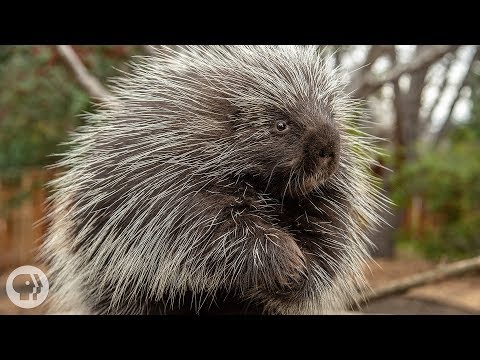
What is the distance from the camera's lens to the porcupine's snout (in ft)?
5.68

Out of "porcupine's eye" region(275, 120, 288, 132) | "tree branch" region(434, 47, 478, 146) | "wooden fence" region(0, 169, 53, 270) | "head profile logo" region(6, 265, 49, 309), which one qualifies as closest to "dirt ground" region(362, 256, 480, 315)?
"porcupine's eye" region(275, 120, 288, 132)

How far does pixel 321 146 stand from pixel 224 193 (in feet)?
1.15

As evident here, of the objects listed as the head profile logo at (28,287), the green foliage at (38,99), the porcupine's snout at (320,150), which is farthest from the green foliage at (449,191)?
the porcupine's snout at (320,150)

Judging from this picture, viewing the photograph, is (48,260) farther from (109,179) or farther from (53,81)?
(53,81)

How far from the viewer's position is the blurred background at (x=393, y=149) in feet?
10.6

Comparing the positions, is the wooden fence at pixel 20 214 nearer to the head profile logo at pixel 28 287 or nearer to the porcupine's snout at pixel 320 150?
the head profile logo at pixel 28 287

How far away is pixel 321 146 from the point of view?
5.68ft

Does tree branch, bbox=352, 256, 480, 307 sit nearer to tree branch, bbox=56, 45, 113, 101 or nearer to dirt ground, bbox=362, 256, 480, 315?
dirt ground, bbox=362, 256, 480, 315

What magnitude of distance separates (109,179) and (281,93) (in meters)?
0.68

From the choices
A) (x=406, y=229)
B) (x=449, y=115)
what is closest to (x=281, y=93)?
(x=449, y=115)

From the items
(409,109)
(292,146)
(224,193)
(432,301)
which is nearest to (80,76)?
(224,193)

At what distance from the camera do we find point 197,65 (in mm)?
2139

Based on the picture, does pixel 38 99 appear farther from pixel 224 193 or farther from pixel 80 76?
pixel 224 193
